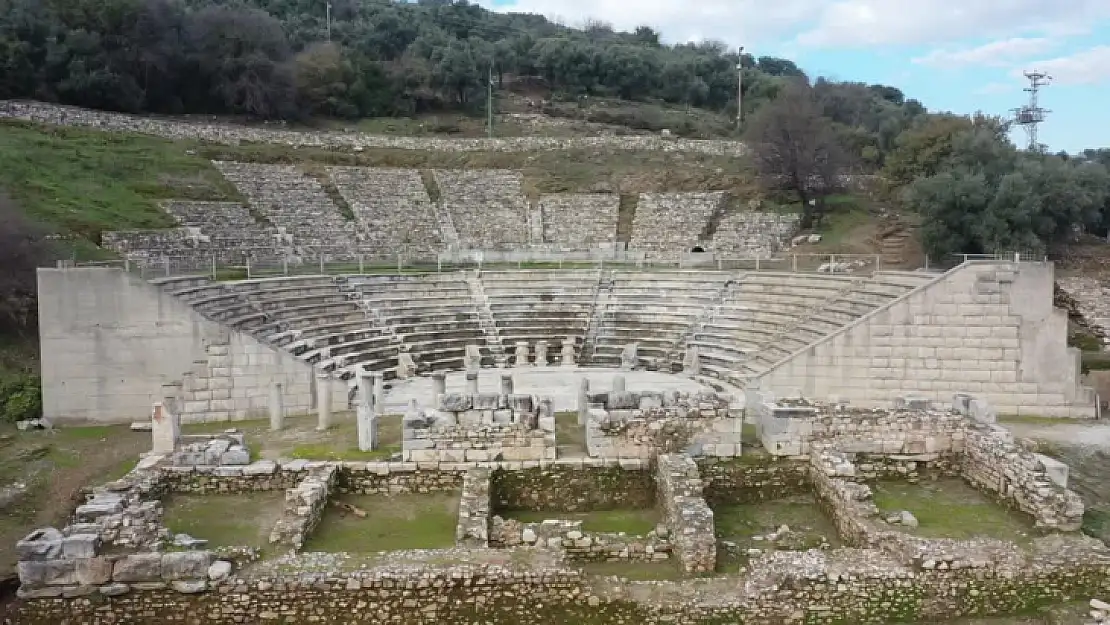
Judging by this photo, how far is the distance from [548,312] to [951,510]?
48.1 ft

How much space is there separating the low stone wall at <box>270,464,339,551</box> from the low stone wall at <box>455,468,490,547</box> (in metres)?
2.08

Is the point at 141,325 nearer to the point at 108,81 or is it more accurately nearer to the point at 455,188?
the point at 455,188

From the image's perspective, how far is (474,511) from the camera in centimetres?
1098

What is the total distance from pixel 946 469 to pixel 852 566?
18.3 feet

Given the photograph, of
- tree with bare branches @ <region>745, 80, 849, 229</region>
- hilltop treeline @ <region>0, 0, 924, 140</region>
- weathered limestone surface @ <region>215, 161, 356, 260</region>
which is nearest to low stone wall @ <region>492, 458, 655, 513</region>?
weathered limestone surface @ <region>215, 161, 356, 260</region>

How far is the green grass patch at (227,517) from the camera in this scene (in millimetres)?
10812

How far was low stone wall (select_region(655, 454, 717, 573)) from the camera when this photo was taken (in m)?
10.1

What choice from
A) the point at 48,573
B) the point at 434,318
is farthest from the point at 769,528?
the point at 434,318

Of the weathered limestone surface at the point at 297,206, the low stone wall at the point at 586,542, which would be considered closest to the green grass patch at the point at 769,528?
the low stone wall at the point at 586,542

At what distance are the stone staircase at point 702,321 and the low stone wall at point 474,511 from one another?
1071 cm

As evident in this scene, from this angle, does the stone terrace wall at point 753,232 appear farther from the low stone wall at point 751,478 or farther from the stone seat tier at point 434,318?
the low stone wall at point 751,478

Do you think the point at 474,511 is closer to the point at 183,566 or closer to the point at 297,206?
the point at 183,566

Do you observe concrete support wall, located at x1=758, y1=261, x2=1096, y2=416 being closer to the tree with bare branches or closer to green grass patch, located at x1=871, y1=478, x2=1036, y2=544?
green grass patch, located at x1=871, y1=478, x2=1036, y2=544

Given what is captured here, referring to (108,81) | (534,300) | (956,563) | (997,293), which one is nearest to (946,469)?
(956,563)
